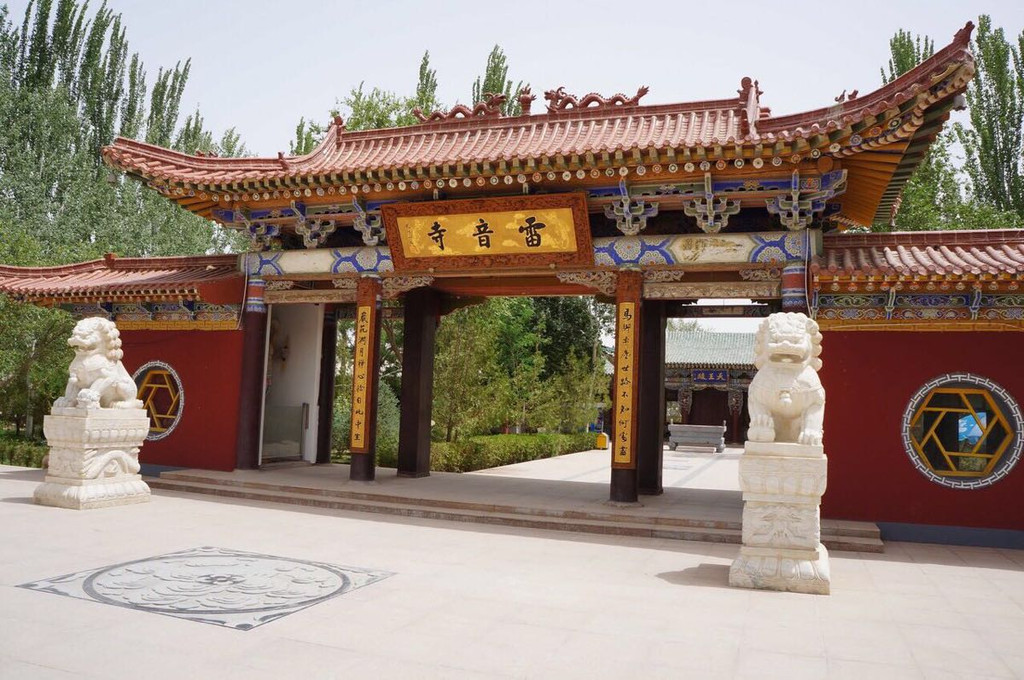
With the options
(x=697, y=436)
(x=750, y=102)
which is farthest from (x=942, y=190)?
(x=750, y=102)

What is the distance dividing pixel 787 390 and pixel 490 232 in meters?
4.37

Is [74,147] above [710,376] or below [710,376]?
above

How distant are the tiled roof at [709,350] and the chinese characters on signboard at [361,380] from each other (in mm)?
18912

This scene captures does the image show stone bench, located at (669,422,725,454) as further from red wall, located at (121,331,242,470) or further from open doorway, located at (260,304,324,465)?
red wall, located at (121,331,242,470)

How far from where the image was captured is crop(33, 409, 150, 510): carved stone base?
7.26 m

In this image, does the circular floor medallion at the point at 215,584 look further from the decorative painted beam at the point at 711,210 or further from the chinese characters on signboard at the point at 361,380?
the decorative painted beam at the point at 711,210

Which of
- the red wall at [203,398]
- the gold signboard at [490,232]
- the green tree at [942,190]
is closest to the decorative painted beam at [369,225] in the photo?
the gold signboard at [490,232]

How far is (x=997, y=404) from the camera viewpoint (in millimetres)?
6996

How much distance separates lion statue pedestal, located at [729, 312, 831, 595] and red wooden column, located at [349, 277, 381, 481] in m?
5.35

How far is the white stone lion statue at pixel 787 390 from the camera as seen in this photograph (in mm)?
5316

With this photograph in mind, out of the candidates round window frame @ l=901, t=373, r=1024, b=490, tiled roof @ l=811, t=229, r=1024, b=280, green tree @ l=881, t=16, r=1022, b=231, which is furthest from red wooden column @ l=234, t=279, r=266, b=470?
green tree @ l=881, t=16, r=1022, b=231

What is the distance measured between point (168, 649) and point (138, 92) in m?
25.4

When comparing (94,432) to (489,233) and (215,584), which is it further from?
(489,233)

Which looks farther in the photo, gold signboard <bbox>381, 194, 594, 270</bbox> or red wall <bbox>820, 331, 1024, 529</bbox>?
gold signboard <bbox>381, 194, 594, 270</bbox>
